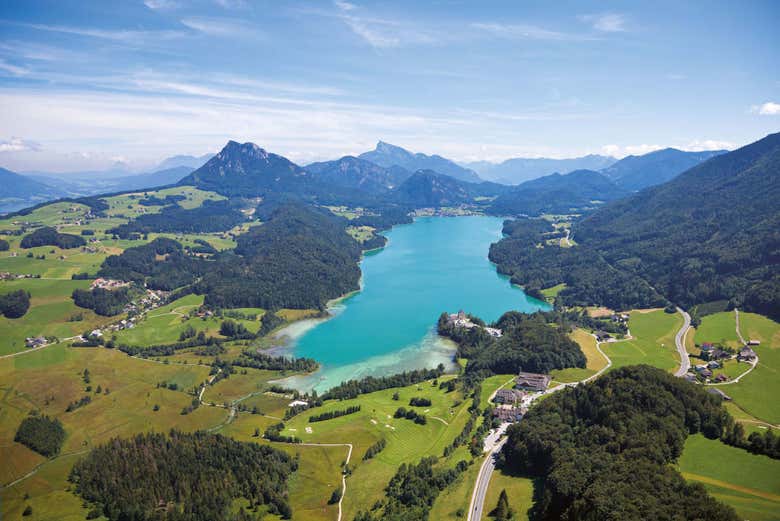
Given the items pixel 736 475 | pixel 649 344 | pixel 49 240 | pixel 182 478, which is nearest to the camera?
pixel 736 475

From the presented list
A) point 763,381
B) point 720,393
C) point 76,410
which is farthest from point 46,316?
point 763,381

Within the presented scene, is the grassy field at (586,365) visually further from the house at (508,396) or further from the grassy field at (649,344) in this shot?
the house at (508,396)

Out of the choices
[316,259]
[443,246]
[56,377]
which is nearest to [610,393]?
[56,377]

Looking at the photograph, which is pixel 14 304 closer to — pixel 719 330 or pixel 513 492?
pixel 513 492

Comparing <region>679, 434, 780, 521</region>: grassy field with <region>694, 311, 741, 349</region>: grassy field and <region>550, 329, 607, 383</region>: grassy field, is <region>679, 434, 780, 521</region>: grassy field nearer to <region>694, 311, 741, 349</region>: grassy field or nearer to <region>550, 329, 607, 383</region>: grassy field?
<region>550, 329, 607, 383</region>: grassy field

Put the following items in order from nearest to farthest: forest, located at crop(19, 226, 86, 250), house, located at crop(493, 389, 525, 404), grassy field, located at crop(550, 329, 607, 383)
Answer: house, located at crop(493, 389, 525, 404), grassy field, located at crop(550, 329, 607, 383), forest, located at crop(19, 226, 86, 250)

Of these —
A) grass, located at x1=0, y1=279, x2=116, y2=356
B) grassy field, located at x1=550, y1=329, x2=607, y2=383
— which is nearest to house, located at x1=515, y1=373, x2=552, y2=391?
grassy field, located at x1=550, y1=329, x2=607, y2=383
